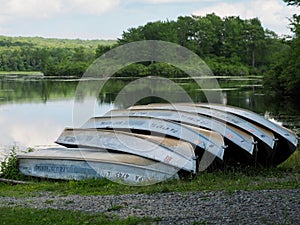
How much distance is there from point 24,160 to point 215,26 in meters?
83.9

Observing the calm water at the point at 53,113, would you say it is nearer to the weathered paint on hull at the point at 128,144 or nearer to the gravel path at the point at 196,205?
the weathered paint on hull at the point at 128,144

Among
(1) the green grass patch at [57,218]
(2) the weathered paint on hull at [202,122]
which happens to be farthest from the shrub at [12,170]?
(1) the green grass patch at [57,218]

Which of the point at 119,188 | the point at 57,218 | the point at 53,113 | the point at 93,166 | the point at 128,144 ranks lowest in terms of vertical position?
the point at 53,113

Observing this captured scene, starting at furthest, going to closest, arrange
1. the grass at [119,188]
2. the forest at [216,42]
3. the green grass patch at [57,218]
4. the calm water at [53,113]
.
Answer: the forest at [216,42], the calm water at [53,113], the grass at [119,188], the green grass patch at [57,218]

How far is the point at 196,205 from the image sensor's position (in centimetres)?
660

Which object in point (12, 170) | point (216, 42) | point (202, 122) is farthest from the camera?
point (216, 42)

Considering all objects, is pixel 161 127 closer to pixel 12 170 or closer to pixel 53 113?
pixel 12 170

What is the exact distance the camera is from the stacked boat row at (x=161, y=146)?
33.5 ft

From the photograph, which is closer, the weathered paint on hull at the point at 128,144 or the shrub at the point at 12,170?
the weathered paint on hull at the point at 128,144

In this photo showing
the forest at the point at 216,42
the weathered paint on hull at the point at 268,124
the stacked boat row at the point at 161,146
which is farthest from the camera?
the forest at the point at 216,42

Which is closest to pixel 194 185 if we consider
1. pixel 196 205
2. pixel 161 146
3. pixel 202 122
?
pixel 196 205

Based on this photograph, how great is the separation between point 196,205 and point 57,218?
1.81m

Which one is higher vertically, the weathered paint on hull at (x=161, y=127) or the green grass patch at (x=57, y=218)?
the weathered paint on hull at (x=161, y=127)

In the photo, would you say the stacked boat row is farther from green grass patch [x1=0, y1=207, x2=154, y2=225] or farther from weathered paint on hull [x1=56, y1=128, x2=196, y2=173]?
green grass patch [x1=0, y1=207, x2=154, y2=225]
